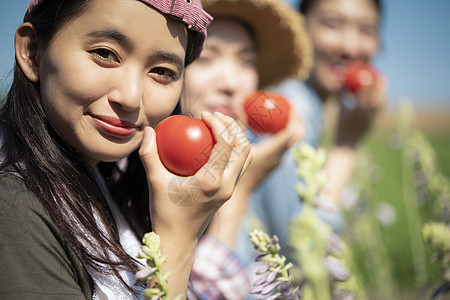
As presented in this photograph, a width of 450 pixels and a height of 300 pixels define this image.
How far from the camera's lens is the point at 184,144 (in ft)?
2.64

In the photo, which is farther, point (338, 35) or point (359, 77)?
point (338, 35)

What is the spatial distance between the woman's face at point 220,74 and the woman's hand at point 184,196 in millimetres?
764

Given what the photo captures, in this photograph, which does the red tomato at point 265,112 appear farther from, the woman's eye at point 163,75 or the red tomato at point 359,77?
the red tomato at point 359,77

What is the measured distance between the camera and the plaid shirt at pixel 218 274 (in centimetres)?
140

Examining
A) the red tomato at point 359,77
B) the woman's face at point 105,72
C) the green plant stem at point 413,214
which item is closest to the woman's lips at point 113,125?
the woman's face at point 105,72

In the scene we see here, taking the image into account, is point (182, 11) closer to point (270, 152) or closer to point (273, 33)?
point (270, 152)

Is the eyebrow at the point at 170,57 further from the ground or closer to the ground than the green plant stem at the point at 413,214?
further from the ground

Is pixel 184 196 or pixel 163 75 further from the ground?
pixel 163 75

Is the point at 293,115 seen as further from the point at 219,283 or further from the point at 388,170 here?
→ the point at 388,170

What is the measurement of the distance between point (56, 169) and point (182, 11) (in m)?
0.40

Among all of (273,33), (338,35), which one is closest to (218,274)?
(273,33)

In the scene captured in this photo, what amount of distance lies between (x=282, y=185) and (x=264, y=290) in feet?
5.49

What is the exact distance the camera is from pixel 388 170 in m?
8.62

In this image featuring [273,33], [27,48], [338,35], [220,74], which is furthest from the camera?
[338,35]
